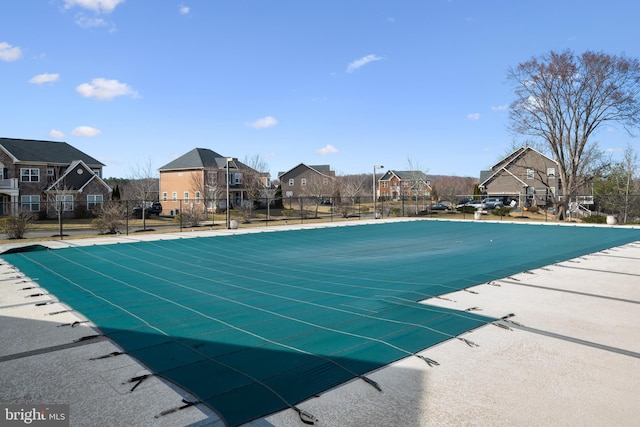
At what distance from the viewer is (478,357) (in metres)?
3.94

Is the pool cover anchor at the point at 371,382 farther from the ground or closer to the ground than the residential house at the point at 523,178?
closer to the ground

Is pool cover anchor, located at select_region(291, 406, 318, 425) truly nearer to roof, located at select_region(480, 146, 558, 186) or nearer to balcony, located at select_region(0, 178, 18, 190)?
balcony, located at select_region(0, 178, 18, 190)

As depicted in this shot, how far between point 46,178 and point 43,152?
2.41m

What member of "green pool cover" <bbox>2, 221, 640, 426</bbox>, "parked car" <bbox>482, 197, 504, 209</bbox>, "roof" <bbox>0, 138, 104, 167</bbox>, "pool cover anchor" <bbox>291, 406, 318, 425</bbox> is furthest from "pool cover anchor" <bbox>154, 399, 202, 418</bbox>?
"parked car" <bbox>482, 197, 504, 209</bbox>

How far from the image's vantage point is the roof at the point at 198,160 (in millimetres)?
38062

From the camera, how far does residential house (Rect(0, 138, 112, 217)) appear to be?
28.9 metres

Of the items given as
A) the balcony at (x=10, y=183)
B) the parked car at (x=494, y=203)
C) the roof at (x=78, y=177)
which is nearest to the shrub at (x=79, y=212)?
the roof at (x=78, y=177)

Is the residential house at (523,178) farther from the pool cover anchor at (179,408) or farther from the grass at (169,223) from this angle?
the pool cover anchor at (179,408)

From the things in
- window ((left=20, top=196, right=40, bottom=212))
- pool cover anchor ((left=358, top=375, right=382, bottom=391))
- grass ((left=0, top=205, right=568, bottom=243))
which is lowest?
pool cover anchor ((left=358, top=375, right=382, bottom=391))

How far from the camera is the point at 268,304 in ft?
19.2

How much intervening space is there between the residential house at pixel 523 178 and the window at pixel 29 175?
40001 millimetres

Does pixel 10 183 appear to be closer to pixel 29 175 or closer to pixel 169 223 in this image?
pixel 29 175

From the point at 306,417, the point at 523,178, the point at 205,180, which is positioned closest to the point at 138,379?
the point at 306,417

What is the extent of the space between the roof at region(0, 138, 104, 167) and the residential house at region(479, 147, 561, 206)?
38.4 metres
